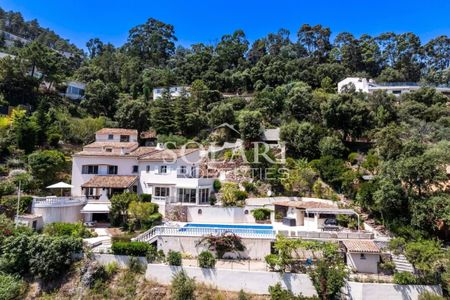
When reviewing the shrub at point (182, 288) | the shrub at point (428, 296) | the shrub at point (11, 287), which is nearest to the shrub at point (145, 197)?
the shrub at point (11, 287)

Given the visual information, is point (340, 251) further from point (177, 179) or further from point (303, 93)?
point (303, 93)

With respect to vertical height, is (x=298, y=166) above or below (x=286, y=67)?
below

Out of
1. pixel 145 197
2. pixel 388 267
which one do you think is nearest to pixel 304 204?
pixel 388 267

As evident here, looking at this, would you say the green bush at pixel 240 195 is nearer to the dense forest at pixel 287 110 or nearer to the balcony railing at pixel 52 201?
the dense forest at pixel 287 110

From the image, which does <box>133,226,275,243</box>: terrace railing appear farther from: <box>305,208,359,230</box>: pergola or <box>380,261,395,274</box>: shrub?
<box>380,261,395,274</box>: shrub

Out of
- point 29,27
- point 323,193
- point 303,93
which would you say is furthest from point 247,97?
point 29,27

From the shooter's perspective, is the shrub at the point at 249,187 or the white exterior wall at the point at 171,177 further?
the shrub at the point at 249,187

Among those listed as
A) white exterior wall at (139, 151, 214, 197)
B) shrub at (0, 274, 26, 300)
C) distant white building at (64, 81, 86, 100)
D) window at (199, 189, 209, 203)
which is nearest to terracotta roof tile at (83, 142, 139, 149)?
white exterior wall at (139, 151, 214, 197)

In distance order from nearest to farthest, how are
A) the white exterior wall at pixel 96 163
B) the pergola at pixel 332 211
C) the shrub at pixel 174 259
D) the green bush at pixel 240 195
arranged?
the shrub at pixel 174 259
the pergola at pixel 332 211
the green bush at pixel 240 195
the white exterior wall at pixel 96 163
